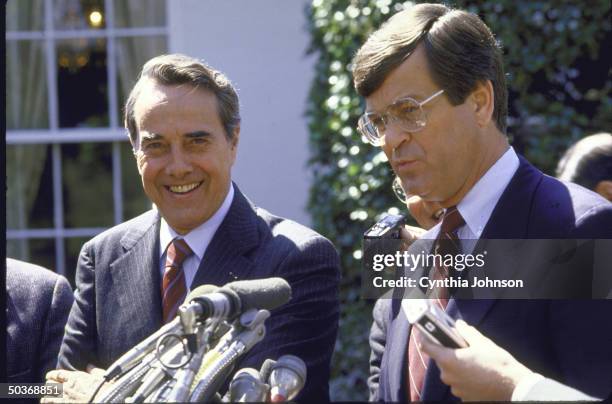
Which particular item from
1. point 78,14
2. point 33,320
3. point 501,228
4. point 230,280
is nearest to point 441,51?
point 501,228

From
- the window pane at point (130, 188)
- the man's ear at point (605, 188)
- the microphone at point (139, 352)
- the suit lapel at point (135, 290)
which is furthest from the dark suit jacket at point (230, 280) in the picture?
the window pane at point (130, 188)

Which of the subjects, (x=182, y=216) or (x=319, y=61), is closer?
(x=182, y=216)

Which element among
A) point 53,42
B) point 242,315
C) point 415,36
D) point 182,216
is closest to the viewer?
point 242,315

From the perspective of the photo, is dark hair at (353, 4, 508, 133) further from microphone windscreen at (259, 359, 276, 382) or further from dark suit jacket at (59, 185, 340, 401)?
microphone windscreen at (259, 359, 276, 382)

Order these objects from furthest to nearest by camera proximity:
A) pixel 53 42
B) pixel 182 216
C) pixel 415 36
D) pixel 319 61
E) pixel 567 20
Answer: pixel 53 42 < pixel 319 61 < pixel 567 20 < pixel 182 216 < pixel 415 36

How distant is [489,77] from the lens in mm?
2828

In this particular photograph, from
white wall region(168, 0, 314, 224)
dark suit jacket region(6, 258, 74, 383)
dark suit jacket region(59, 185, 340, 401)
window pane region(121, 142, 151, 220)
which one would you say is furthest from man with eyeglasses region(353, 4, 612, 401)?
window pane region(121, 142, 151, 220)

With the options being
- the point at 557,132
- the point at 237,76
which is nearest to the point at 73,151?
the point at 237,76

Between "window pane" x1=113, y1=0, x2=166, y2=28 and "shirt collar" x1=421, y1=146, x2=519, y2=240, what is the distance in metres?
5.15

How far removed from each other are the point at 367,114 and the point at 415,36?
0.25 metres

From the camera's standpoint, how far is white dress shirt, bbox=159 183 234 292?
11.0ft

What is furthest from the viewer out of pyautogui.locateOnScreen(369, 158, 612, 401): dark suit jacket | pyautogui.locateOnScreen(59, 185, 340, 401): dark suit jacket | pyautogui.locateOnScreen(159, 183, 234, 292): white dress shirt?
pyautogui.locateOnScreen(159, 183, 234, 292): white dress shirt

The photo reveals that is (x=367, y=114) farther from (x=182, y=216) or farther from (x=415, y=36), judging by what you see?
(x=182, y=216)

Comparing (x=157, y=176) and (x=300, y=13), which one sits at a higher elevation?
(x=300, y=13)
